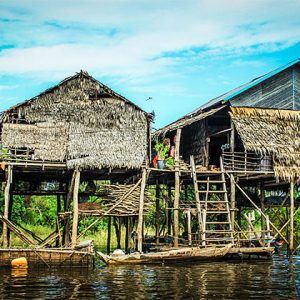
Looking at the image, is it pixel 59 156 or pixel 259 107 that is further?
pixel 259 107

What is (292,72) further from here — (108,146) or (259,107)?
(108,146)

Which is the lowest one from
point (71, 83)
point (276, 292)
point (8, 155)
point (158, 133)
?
point (276, 292)

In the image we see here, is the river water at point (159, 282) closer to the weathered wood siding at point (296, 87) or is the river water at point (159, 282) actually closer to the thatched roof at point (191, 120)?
the thatched roof at point (191, 120)

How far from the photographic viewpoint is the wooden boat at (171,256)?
17.0m

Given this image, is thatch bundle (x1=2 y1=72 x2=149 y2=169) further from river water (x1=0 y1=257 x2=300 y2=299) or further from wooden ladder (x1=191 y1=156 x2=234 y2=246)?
river water (x1=0 y1=257 x2=300 y2=299)

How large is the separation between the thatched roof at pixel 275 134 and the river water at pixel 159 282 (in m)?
4.12

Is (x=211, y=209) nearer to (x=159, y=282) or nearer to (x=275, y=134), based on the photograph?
(x=275, y=134)

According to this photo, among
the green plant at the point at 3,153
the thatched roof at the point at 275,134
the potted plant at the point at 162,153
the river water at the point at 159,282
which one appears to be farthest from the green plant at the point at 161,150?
the green plant at the point at 3,153

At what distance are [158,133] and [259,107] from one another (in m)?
4.33

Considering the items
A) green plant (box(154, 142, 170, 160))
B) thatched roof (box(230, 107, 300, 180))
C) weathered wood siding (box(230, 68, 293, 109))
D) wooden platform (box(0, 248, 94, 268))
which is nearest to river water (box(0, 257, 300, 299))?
wooden platform (box(0, 248, 94, 268))

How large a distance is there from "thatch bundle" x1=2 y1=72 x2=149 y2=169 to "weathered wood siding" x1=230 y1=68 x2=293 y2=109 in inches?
183

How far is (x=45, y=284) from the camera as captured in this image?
13.1 m

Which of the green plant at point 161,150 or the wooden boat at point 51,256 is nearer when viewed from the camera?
the wooden boat at point 51,256

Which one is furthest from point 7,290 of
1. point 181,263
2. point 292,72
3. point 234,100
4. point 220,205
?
point 292,72
